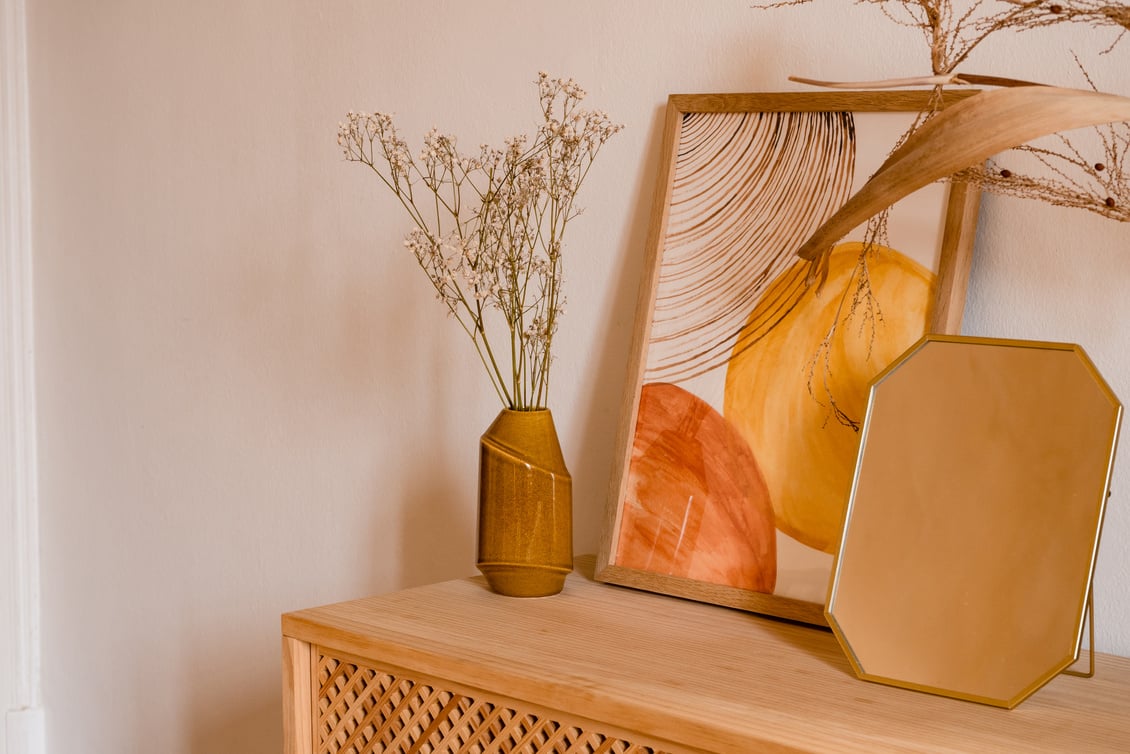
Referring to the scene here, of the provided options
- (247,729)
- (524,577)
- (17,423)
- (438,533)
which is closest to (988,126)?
(524,577)

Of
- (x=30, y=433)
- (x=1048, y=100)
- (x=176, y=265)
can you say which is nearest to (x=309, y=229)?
(x=176, y=265)

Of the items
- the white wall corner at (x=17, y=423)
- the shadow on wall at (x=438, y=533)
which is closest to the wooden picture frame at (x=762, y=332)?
the shadow on wall at (x=438, y=533)

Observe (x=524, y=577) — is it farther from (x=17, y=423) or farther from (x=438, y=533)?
(x=17, y=423)

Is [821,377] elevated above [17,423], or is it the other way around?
[821,377]

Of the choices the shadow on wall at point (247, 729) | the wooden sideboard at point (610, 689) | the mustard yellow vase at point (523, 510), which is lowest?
the shadow on wall at point (247, 729)

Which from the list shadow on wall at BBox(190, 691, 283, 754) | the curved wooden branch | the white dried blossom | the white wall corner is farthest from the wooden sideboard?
the white wall corner

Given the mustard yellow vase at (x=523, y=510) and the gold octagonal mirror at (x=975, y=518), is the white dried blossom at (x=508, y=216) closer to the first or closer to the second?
the mustard yellow vase at (x=523, y=510)

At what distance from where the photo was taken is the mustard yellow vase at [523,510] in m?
1.27

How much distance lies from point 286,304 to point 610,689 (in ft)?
3.64

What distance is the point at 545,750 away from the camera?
3.39 feet

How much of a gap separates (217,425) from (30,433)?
564mm

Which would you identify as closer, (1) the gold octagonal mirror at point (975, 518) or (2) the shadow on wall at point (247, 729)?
(1) the gold octagonal mirror at point (975, 518)

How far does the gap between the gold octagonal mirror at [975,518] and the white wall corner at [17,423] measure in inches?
71.7

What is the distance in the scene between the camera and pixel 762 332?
1.30 meters
